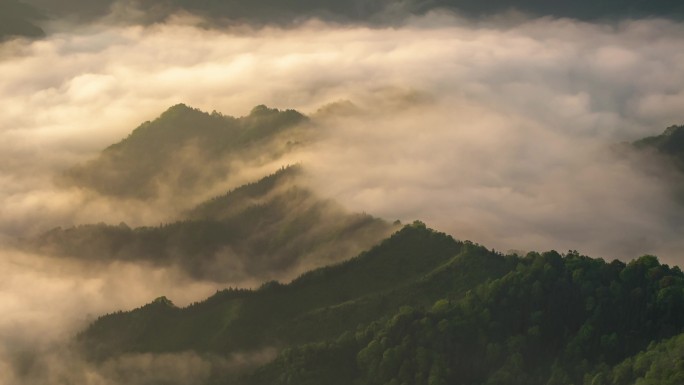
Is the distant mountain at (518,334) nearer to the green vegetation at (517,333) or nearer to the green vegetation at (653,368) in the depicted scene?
the green vegetation at (517,333)

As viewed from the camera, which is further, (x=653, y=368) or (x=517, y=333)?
(x=517, y=333)

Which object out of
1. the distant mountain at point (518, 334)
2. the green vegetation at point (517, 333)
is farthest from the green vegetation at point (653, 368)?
the green vegetation at point (517, 333)

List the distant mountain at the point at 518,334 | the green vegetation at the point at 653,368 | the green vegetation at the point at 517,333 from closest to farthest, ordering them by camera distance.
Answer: the green vegetation at the point at 653,368
the distant mountain at the point at 518,334
the green vegetation at the point at 517,333

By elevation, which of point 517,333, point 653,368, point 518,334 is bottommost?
point 653,368

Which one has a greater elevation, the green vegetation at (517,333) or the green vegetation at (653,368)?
the green vegetation at (517,333)

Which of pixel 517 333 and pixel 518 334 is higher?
pixel 517 333

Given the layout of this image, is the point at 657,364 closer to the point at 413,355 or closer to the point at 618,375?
the point at 618,375

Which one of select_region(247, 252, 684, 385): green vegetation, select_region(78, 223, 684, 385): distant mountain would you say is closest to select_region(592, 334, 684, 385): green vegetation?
select_region(78, 223, 684, 385): distant mountain

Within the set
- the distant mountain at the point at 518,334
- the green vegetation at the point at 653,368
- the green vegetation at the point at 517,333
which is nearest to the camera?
the green vegetation at the point at 653,368

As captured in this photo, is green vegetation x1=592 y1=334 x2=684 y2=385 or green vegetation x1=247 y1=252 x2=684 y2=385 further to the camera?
green vegetation x1=247 y1=252 x2=684 y2=385

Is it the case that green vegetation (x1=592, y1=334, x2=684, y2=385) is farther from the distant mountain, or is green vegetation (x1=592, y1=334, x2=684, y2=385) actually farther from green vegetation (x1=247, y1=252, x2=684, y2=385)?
green vegetation (x1=247, y1=252, x2=684, y2=385)

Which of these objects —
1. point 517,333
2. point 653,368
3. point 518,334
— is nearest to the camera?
point 653,368

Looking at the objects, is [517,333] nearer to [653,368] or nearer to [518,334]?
[518,334]

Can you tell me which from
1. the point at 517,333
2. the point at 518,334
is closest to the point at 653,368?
the point at 518,334
